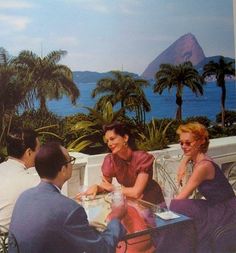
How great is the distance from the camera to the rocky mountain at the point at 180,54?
135 inches

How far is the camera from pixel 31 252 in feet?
8.56

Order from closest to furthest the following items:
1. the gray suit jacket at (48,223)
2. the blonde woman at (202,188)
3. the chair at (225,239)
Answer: the gray suit jacket at (48,223) → the blonde woman at (202,188) → the chair at (225,239)

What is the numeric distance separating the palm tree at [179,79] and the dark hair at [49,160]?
0.98 meters

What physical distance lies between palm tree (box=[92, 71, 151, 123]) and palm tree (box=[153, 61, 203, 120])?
6.1 inches

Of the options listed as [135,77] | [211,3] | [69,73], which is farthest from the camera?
[211,3]

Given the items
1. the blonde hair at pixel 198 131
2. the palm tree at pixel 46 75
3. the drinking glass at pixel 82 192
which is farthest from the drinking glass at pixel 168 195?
the palm tree at pixel 46 75

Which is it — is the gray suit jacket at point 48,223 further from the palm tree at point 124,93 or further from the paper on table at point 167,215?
the palm tree at point 124,93

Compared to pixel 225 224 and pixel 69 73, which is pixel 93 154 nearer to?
pixel 69 73

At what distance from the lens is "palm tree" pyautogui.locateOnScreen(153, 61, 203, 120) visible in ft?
11.4

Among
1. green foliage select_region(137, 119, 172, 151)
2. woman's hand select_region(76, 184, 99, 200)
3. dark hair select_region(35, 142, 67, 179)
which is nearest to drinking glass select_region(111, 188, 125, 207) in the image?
woman's hand select_region(76, 184, 99, 200)

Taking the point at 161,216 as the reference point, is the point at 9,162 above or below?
above

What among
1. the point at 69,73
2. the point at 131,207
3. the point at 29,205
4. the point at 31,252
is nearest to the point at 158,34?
the point at 69,73

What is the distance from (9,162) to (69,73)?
719 millimetres

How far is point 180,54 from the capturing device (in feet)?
11.6
